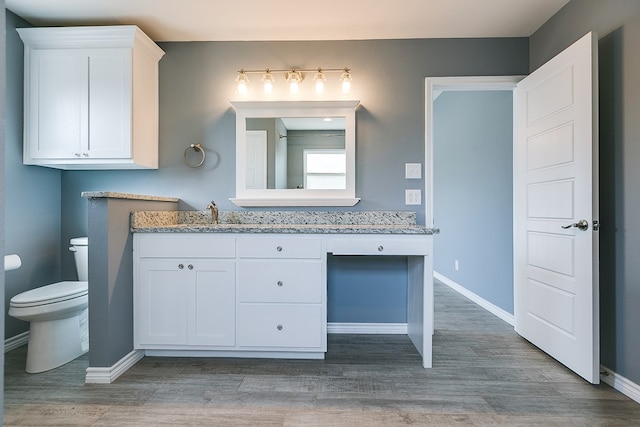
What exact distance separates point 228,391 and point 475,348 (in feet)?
5.41

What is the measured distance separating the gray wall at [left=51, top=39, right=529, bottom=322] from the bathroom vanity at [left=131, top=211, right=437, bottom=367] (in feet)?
1.96

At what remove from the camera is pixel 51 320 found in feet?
6.44

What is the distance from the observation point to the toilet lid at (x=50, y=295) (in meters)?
1.85

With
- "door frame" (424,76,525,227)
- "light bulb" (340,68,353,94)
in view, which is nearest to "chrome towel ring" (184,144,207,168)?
"light bulb" (340,68,353,94)

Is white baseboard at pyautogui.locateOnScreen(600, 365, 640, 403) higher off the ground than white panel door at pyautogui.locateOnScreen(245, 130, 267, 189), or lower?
lower

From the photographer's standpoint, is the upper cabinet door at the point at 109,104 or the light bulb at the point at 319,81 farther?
the light bulb at the point at 319,81

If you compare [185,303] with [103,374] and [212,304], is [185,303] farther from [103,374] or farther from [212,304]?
[103,374]

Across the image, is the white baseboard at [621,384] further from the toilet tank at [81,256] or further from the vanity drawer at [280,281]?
the toilet tank at [81,256]

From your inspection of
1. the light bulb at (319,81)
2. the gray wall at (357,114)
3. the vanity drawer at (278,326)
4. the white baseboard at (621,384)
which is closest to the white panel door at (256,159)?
the gray wall at (357,114)

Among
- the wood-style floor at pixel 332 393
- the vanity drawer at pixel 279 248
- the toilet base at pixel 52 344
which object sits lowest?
the wood-style floor at pixel 332 393

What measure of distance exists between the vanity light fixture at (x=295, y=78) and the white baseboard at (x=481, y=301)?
2304 millimetres

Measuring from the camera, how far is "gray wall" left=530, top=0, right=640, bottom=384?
1.70 m

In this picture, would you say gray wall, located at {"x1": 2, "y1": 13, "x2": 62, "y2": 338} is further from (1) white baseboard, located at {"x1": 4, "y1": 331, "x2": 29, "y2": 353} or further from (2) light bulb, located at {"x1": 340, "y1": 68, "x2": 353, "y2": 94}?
(2) light bulb, located at {"x1": 340, "y1": 68, "x2": 353, "y2": 94}

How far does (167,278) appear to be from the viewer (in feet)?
6.71
